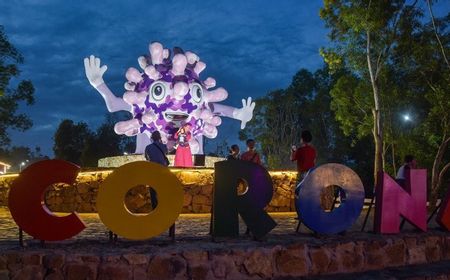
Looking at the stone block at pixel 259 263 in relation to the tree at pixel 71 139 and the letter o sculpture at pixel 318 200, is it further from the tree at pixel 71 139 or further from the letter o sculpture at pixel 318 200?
the tree at pixel 71 139

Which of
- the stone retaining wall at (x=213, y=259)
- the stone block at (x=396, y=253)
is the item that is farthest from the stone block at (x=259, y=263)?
the stone block at (x=396, y=253)

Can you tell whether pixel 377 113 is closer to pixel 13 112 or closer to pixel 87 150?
pixel 13 112

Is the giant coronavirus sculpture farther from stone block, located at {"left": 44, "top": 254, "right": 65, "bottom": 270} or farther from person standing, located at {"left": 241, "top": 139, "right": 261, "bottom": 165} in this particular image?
stone block, located at {"left": 44, "top": 254, "right": 65, "bottom": 270}

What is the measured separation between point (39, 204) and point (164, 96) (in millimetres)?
9598

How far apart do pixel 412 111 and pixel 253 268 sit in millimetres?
22721

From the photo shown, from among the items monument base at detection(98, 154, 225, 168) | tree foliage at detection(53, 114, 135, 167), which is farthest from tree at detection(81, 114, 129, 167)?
monument base at detection(98, 154, 225, 168)

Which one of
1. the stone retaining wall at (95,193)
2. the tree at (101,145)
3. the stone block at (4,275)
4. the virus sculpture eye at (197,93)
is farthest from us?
the tree at (101,145)

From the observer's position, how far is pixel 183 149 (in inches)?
562

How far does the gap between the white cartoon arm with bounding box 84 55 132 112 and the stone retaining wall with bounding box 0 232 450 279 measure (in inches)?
412

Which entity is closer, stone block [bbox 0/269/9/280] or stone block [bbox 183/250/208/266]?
stone block [bbox 0/269/9/280]

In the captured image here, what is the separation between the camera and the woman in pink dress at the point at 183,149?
1416cm

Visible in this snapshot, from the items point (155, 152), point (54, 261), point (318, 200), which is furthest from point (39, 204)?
point (318, 200)

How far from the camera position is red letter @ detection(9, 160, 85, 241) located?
5867 mm

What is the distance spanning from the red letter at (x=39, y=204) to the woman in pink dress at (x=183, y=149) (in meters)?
8.12
